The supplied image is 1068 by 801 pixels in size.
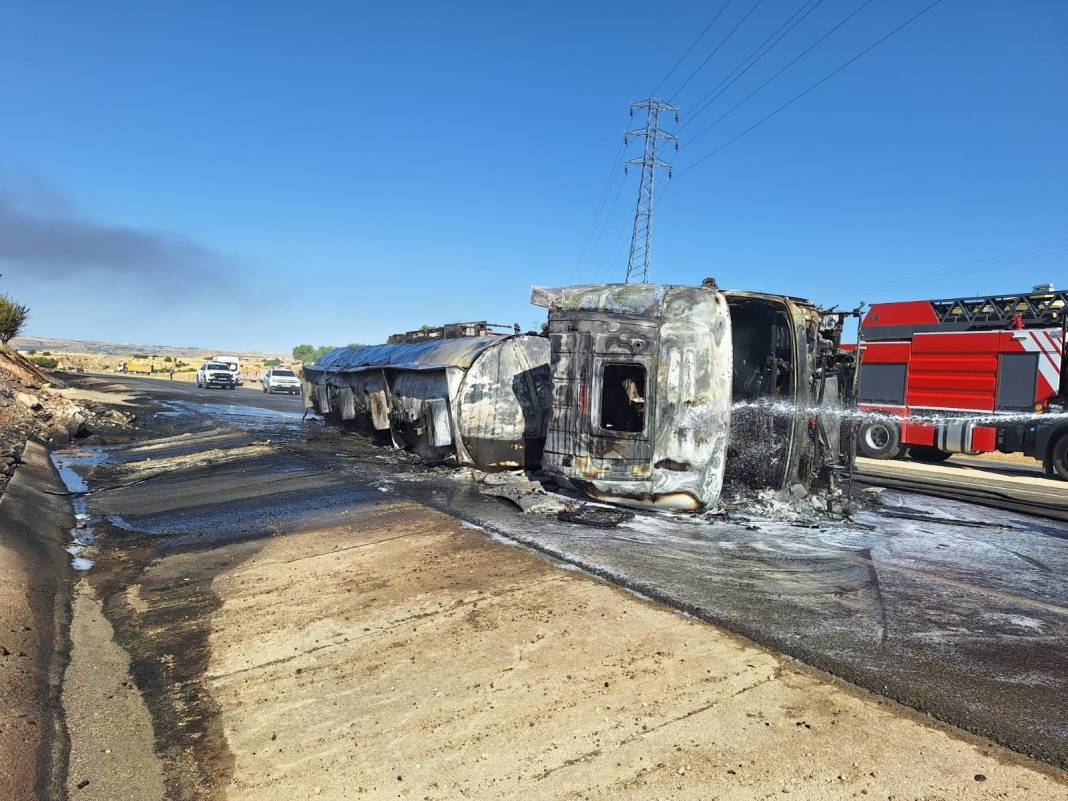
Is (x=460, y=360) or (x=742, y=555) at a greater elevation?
(x=460, y=360)

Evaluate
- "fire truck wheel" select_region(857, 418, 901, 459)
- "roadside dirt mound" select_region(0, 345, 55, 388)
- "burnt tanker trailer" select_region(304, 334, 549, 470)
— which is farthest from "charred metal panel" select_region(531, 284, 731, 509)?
"roadside dirt mound" select_region(0, 345, 55, 388)

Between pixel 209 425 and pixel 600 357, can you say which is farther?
pixel 209 425

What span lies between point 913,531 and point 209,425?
18109 mm

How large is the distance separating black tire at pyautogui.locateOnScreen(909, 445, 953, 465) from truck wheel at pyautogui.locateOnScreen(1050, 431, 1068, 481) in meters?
3.89

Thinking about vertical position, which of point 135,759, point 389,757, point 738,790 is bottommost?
point 135,759

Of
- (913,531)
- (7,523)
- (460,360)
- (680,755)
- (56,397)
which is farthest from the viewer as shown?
(56,397)

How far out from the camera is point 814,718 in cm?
351

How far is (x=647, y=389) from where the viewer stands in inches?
319

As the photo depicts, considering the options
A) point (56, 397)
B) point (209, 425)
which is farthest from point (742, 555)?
point (56, 397)

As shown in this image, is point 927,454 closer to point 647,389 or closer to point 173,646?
point 647,389

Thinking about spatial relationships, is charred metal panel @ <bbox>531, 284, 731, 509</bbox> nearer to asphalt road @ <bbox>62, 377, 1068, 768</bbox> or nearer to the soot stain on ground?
asphalt road @ <bbox>62, 377, 1068, 768</bbox>

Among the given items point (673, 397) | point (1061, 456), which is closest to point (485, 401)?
point (673, 397)

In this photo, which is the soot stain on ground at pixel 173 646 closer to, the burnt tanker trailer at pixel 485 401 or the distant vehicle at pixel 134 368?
the burnt tanker trailer at pixel 485 401

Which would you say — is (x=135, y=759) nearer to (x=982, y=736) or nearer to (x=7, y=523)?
(x=982, y=736)
